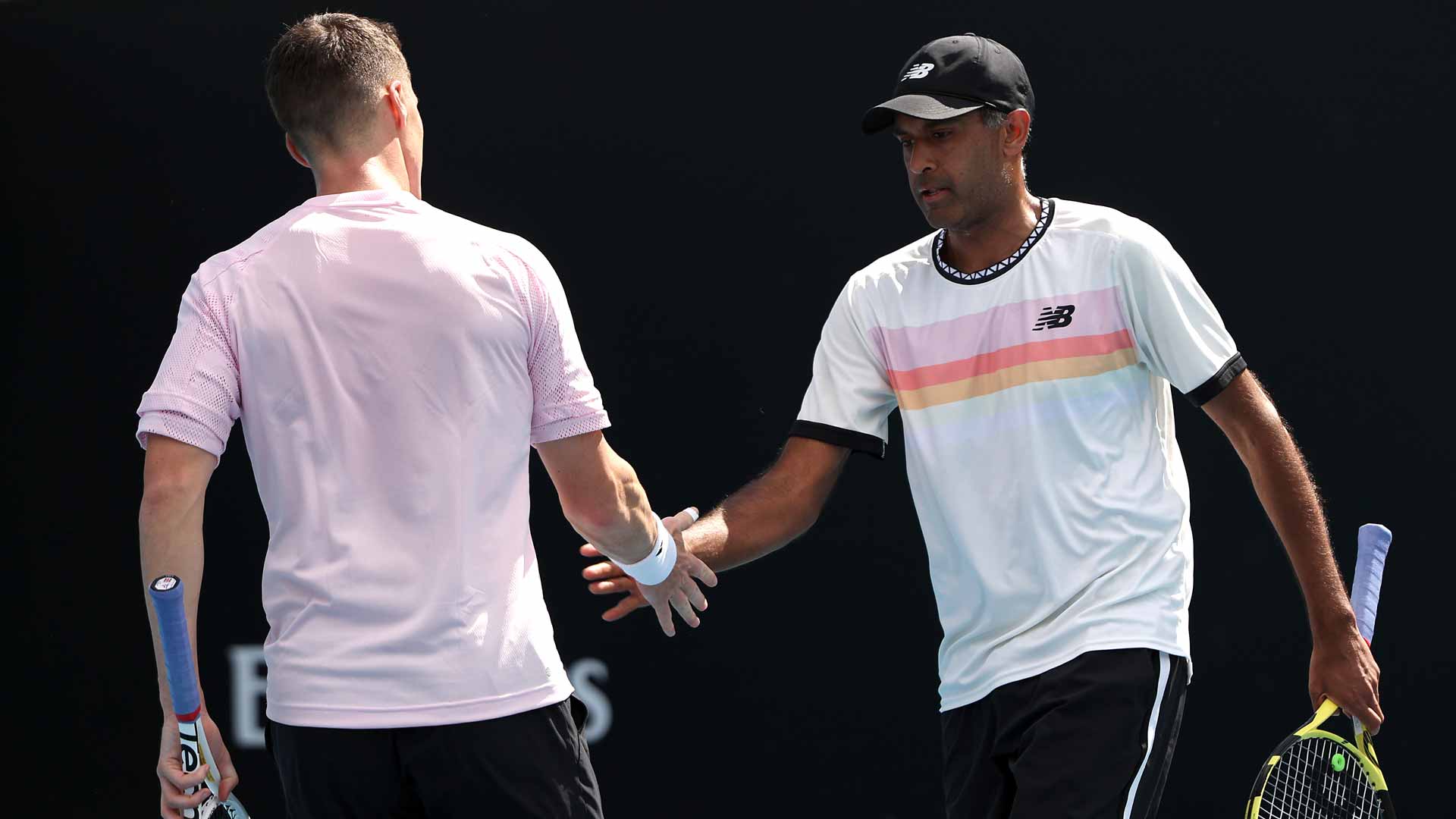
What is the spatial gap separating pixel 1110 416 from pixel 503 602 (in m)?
1.11

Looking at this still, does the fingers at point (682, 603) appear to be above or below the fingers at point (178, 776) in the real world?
below

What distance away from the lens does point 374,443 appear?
2211 millimetres

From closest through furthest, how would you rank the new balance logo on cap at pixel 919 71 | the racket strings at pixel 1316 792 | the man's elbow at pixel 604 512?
the man's elbow at pixel 604 512 < the racket strings at pixel 1316 792 < the new balance logo on cap at pixel 919 71

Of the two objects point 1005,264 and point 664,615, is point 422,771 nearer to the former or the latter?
point 664,615

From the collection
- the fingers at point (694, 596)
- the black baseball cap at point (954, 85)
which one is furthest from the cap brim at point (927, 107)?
the fingers at point (694, 596)

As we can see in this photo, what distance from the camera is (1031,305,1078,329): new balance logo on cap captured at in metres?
2.83

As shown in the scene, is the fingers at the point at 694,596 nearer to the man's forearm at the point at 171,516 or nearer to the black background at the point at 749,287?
the man's forearm at the point at 171,516

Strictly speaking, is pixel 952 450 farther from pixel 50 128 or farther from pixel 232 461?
pixel 50 128

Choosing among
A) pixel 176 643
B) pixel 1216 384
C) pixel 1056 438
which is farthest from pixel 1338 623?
pixel 176 643

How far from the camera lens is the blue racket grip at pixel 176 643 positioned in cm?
218

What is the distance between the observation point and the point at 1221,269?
414cm

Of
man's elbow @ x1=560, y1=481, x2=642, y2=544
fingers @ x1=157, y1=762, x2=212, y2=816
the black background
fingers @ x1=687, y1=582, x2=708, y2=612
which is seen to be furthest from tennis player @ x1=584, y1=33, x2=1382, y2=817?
the black background

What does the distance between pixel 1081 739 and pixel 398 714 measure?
1083 mm

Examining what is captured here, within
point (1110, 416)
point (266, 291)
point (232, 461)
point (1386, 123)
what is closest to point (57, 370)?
point (232, 461)
